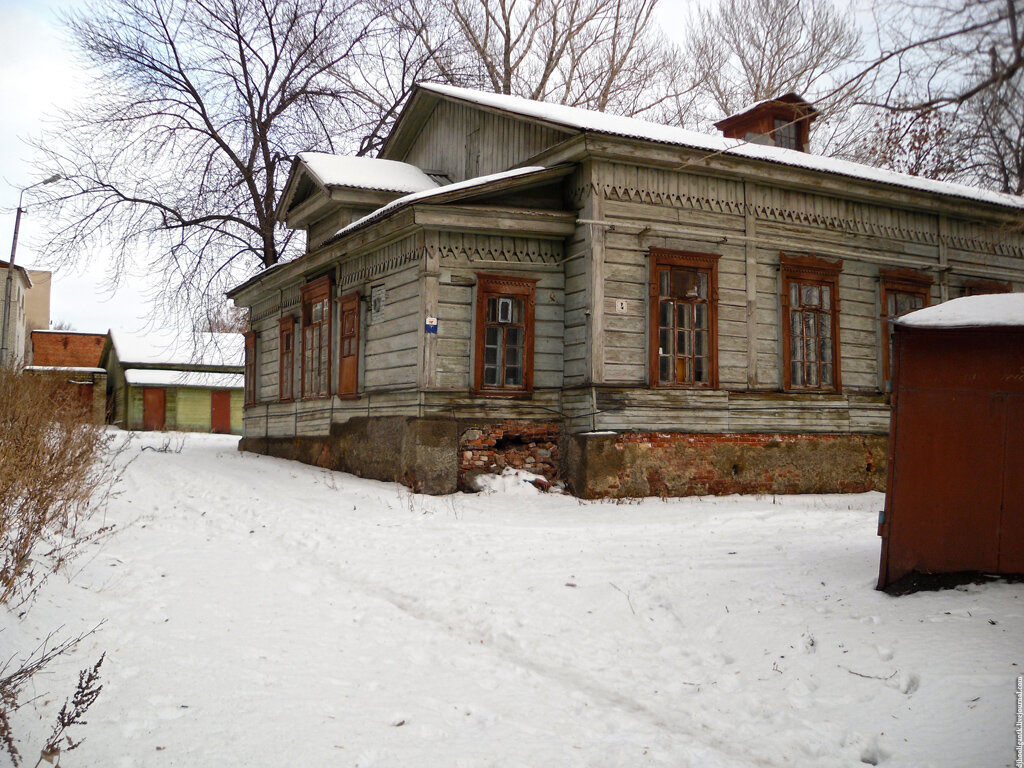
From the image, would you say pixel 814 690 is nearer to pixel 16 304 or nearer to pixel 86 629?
pixel 86 629

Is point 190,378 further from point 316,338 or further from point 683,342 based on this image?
point 683,342

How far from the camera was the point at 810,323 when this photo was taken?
14391mm

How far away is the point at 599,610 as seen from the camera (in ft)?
21.1

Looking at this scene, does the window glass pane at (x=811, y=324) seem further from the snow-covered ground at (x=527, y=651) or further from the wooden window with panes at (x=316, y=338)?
the wooden window with panes at (x=316, y=338)

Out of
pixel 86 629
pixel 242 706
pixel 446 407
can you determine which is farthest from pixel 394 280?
pixel 242 706

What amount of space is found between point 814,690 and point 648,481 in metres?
7.69

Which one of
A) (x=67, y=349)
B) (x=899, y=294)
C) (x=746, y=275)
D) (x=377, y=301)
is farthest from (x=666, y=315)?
(x=67, y=349)

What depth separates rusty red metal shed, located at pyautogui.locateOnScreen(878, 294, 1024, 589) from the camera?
574 centimetres

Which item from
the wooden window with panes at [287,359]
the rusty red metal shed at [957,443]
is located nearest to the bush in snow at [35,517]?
the rusty red metal shed at [957,443]

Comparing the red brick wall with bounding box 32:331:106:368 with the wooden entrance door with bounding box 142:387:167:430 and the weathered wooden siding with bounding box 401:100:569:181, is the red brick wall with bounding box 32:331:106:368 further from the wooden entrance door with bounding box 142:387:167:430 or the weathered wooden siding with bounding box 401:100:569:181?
the weathered wooden siding with bounding box 401:100:569:181

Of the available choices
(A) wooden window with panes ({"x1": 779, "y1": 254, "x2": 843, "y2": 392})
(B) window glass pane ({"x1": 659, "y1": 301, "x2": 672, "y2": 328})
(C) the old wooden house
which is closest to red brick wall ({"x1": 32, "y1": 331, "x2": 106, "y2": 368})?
(C) the old wooden house

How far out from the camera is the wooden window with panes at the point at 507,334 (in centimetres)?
1296

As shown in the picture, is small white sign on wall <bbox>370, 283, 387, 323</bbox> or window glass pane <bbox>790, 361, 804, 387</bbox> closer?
small white sign on wall <bbox>370, 283, 387, 323</bbox>

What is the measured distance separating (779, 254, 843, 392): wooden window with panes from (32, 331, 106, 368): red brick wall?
3867 centimetres
